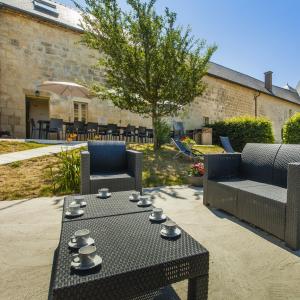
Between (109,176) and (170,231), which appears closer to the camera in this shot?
(170,231)

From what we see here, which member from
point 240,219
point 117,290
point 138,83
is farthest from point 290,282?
point 138,83

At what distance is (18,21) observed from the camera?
1039 cm

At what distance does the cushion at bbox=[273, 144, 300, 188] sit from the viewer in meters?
2.64

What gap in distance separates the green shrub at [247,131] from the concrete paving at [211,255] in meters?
9.90

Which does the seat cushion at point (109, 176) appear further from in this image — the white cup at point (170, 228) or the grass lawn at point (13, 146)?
the grass lawn at point (13, 146)

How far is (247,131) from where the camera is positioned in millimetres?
11883

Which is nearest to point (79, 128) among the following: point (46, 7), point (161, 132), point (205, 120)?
point (161, 132)

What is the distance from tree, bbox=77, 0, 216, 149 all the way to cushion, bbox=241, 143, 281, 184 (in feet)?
16.1

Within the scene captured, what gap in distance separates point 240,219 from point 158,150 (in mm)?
5464

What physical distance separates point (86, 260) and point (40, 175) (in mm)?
4084

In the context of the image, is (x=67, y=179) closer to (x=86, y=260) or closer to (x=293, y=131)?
(x=86, y=260)

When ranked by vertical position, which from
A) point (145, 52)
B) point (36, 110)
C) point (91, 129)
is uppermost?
point (145, 52)

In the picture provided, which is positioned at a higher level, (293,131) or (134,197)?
(293,131)

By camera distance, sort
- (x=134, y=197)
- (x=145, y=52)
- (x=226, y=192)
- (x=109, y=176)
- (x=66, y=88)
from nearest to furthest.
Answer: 1. (x=134, y=197)
2. (x=226, y=192)
3. (x=109, y=176)
4. (x=145, y=52)
5. (x=66, y=88)
